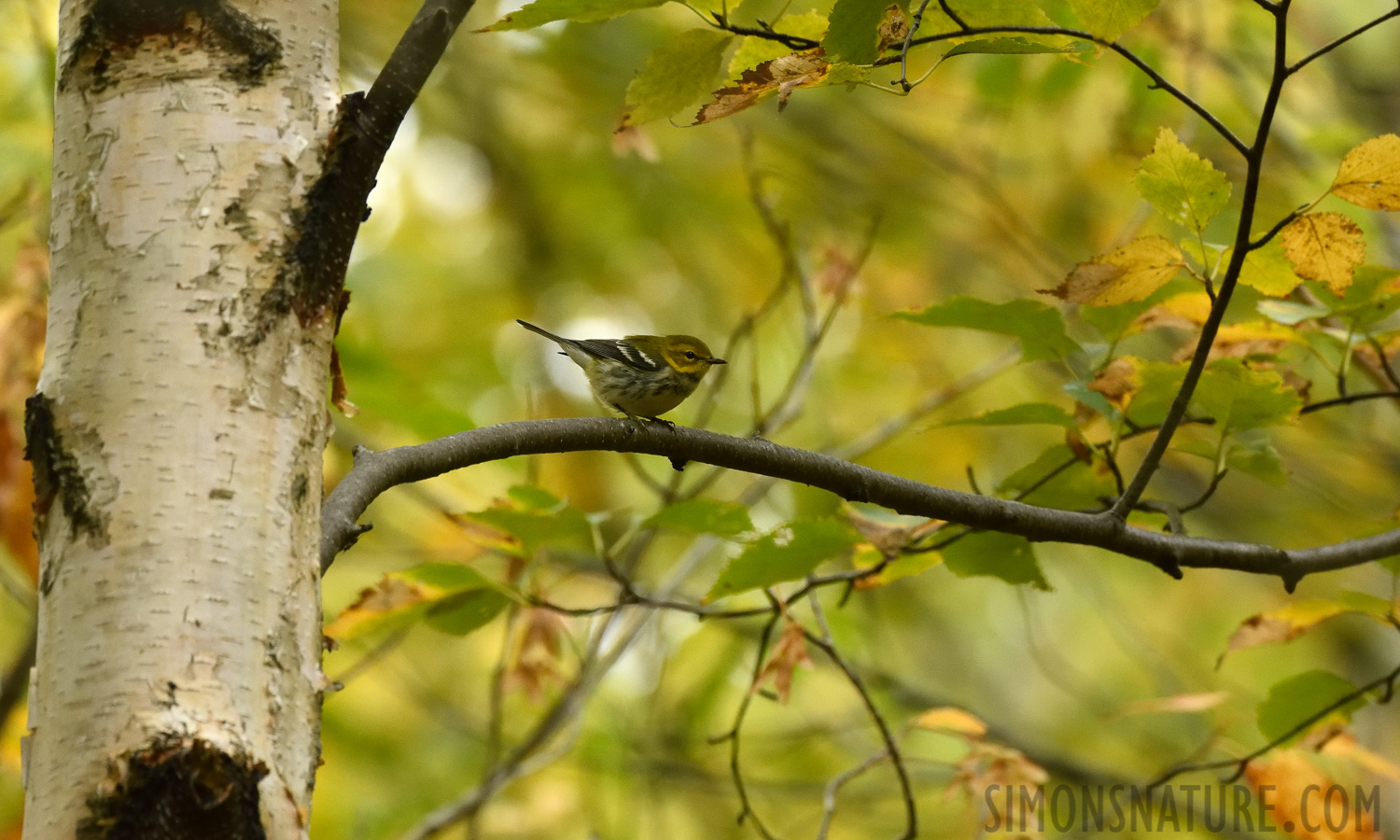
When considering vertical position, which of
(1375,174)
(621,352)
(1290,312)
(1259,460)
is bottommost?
(1259,460)

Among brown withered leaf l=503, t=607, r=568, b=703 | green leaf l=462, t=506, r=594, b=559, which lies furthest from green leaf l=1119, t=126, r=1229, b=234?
brown withered leaf l=503, t=607, r=568, b=703

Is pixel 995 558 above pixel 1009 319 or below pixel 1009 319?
below

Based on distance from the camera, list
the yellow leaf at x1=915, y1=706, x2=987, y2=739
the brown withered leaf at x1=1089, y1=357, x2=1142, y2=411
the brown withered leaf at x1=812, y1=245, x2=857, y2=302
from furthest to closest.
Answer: the brown withered leaf at x1=812, y1=245, x2=857, y2=302, the yellow leaf at x1=915, y1=706, x2=987, y2=739, the brown withered leaf at x1=1089, y1=357, x2=1142, y2=411

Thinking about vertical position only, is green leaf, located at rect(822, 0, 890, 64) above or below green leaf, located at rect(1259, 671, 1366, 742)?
above

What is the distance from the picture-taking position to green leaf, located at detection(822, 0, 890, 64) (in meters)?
1.33

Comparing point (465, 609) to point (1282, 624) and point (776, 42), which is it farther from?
point (1282, 624)

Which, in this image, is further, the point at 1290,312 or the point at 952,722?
the point at 952,722

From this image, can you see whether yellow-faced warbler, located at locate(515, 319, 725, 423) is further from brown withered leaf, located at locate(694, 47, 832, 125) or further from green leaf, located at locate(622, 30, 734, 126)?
brown withered leaf, located at locate(694, 47, 832, 125)

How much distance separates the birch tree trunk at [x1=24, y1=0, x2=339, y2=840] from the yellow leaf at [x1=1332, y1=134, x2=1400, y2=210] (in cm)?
136

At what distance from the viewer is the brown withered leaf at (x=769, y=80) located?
4.68ft

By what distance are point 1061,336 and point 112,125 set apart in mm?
1482

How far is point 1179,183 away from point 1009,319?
41cm

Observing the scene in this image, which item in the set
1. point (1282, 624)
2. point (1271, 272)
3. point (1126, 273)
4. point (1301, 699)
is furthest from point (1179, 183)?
point (1301, 699)

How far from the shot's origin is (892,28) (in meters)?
1.34
